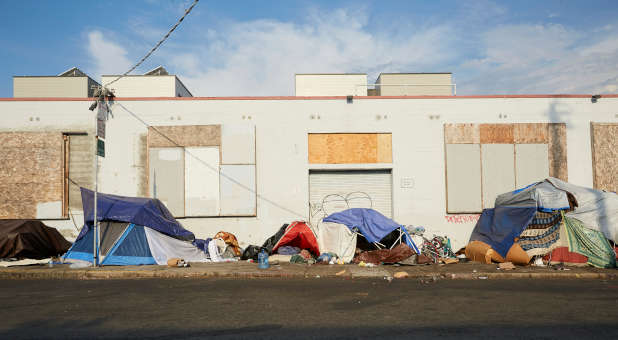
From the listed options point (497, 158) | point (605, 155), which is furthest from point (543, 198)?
point (605, 155)

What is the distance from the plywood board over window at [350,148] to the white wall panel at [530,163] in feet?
16.4

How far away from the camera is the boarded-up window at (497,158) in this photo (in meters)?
18.0

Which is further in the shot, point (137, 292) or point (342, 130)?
point (342, 130)

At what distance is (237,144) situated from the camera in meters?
17.9

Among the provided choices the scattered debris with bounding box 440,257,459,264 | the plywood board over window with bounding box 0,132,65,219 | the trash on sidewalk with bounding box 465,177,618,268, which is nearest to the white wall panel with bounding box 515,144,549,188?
the trash on sidewalk with bounding box 465,177,618,268

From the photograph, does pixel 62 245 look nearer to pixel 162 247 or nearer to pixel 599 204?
pixel 162 247

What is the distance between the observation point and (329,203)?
18.2 m

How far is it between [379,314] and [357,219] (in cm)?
857

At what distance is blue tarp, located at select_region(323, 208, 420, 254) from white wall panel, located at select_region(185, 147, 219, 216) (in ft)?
15.4

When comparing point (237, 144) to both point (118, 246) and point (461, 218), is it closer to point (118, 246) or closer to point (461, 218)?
point (118, 246)

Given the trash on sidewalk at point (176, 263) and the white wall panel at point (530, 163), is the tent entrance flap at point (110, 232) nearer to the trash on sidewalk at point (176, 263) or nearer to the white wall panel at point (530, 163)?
the trash on sidewalk at point (176, 263)

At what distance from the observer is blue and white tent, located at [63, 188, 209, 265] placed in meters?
14.2

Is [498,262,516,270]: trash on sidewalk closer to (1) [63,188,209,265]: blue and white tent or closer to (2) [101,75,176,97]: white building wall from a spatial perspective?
(1) [63,188,209,265]: blue and white tent

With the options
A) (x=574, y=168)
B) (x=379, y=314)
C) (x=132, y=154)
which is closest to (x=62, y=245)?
(x=132, y=154)
